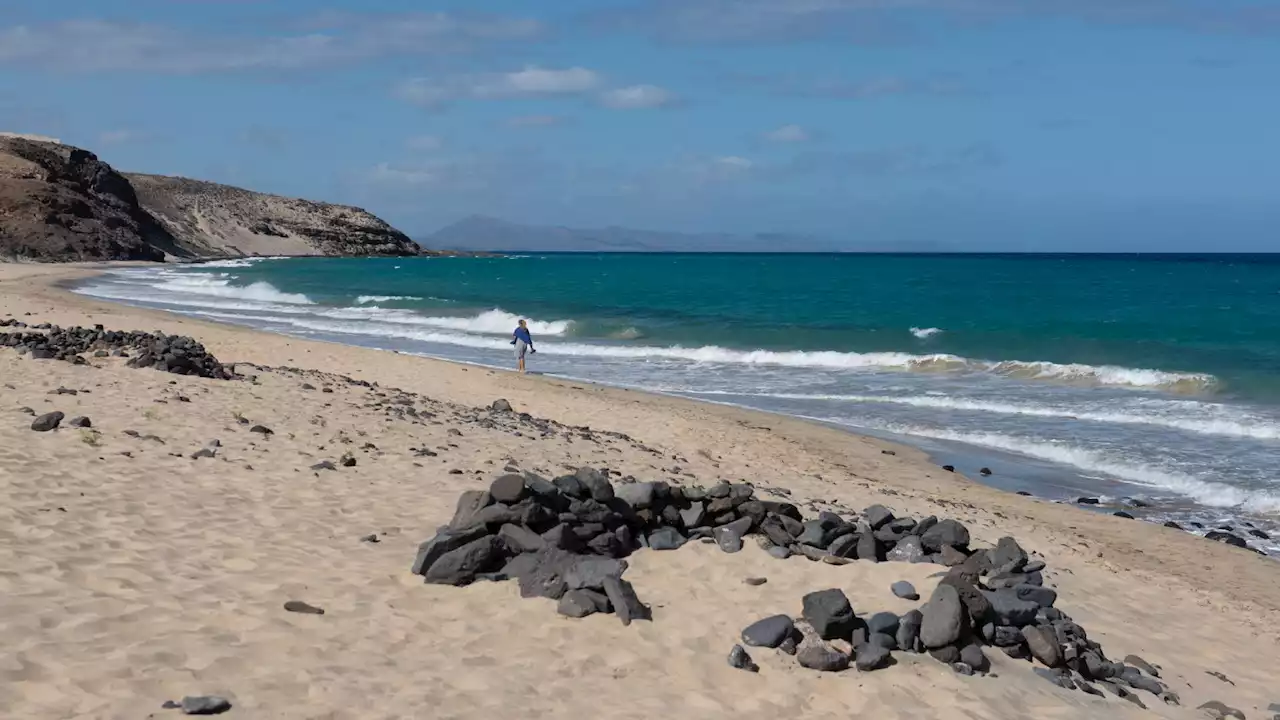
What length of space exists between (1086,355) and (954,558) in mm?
26567

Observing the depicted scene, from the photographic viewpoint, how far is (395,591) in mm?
7500

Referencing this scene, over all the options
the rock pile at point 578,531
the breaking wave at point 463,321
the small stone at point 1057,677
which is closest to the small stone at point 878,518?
the rock pile at point 578,531

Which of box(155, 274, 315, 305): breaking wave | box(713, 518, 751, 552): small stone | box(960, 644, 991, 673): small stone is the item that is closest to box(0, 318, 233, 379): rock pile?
box(713, 518, 751, 552): small stone

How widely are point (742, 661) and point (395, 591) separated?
2.48 metres

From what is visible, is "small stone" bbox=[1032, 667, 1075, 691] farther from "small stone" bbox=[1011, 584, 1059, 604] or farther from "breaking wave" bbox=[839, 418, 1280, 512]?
"breaking wave" bbox=[839, 418, 1280, 512]

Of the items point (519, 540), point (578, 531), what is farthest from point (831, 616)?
point (519, 540)

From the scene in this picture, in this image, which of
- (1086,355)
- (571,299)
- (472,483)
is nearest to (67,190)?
(571,299)

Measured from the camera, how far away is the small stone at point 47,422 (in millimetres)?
10461

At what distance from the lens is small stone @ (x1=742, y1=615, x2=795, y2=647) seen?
6.90 metres

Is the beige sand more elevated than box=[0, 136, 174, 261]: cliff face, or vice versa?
box=[0, 136, 174, 261]: cliff face

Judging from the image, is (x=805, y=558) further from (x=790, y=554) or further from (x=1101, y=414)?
(x=1101, y=414)

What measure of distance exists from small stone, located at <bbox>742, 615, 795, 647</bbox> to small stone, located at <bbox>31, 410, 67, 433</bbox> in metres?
7.38

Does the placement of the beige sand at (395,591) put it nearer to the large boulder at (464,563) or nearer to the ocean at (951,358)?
the large boulder at (464,563)

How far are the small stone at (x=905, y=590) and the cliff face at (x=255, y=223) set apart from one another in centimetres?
11820
